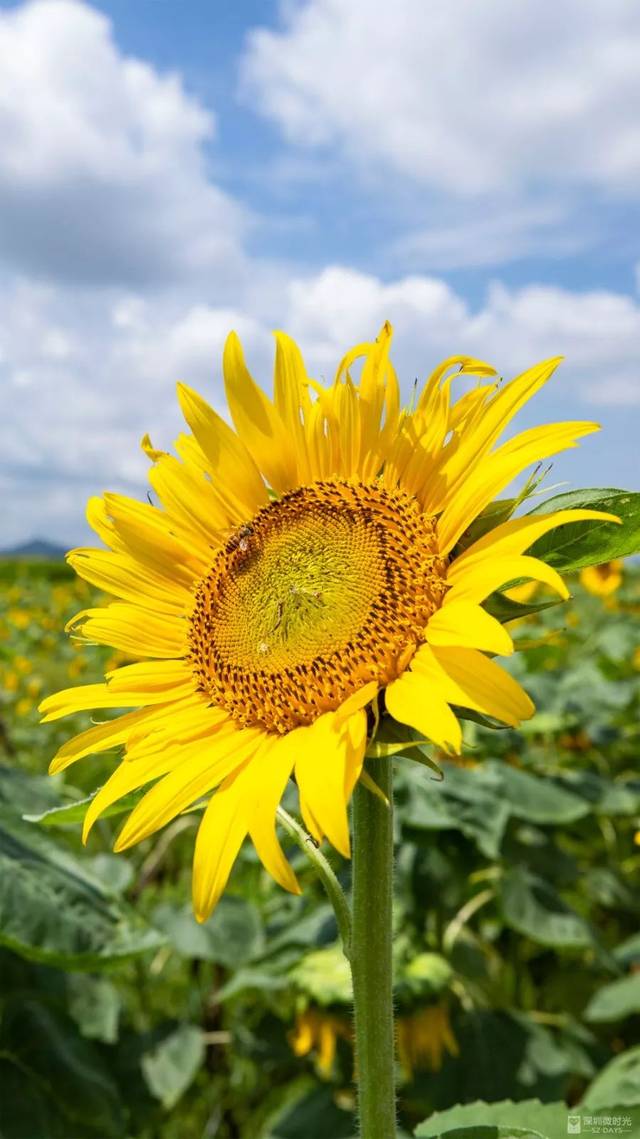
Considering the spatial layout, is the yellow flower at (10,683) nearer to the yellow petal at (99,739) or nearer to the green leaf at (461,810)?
the green leaf at (461,810)

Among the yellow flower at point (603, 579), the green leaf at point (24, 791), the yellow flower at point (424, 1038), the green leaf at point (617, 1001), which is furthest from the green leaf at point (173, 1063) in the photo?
the yellow flower at point (603, 579)

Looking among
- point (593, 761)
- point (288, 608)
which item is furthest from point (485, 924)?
point (288, 608)

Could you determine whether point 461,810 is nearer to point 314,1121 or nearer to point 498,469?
point 314,1121

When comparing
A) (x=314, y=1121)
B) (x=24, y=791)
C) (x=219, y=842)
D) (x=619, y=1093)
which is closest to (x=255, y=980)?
(x=314, y=1121)

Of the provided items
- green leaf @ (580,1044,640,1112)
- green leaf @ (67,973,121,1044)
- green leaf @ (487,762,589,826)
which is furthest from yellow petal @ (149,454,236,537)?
green leaf @ (487,762,589,826)

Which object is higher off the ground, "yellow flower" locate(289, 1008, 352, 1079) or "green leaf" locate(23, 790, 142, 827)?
"green leaf" locate(23, 790, 142, 827)

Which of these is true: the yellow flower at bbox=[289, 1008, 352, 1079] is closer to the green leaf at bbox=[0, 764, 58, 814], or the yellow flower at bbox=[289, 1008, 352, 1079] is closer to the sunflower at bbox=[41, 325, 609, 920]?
the green leaf at bbox=[0, 764, 58, 814]
